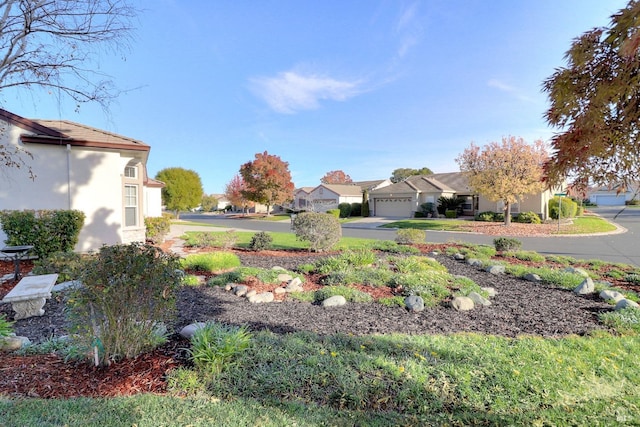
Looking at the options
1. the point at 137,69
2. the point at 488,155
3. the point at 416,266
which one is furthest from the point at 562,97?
the point at 488,155

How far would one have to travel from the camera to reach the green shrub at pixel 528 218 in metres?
25.3

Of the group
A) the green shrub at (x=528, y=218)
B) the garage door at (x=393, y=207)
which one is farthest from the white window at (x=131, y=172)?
the garage door at (x=393, y=207)

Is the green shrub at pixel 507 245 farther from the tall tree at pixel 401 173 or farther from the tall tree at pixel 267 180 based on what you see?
the tall tree at pixel 401 173

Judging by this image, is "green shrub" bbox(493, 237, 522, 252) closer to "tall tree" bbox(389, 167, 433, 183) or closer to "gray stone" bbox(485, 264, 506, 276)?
"gray stone" bbox(485, 264, 506, 276)

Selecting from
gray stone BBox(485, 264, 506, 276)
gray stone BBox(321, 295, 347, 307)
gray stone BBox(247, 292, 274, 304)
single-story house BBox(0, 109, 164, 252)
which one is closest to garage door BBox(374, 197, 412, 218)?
gray stone BBox(485, 264, 506, 276)

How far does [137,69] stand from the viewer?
6336 mm

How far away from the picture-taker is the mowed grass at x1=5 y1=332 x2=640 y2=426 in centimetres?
243

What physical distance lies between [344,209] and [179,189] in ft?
66.3

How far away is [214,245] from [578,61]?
459 inches

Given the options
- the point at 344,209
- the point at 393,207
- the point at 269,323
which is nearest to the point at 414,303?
the point at 269,323

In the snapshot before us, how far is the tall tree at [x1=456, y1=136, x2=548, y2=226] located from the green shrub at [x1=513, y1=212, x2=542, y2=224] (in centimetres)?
475

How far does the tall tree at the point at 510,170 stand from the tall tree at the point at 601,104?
68.5ft

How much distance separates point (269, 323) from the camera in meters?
4.56

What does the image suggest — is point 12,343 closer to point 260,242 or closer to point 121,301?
point 121,301
